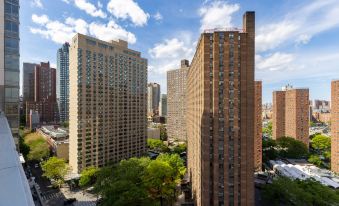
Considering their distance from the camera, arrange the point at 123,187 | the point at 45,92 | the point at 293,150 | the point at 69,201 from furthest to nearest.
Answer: the point at 45,92, the point at 293,150, the point at 69,201, the point at 123,187

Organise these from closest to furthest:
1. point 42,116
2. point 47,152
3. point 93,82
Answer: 1. point 93,82
2. point 47,152
3. point 42,116

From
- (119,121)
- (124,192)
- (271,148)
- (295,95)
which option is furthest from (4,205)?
(295,95)

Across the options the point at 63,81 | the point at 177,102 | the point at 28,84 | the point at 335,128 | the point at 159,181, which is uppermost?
the point at 63,81

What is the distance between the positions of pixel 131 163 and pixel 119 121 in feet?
93.8

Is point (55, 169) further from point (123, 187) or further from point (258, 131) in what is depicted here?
point (258, 131)

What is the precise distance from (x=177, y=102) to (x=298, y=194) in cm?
8065

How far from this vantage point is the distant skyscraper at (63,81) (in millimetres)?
132250

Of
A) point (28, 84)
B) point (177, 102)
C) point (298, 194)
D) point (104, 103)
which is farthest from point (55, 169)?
point (28, 84)

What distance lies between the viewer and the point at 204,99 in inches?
1278

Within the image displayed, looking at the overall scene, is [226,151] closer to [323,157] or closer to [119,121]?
[119,121]

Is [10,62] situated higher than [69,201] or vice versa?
[10,62]

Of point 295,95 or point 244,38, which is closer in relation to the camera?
point 244,38

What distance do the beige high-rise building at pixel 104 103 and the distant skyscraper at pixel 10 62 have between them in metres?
39.3

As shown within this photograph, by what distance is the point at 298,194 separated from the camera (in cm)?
3450
